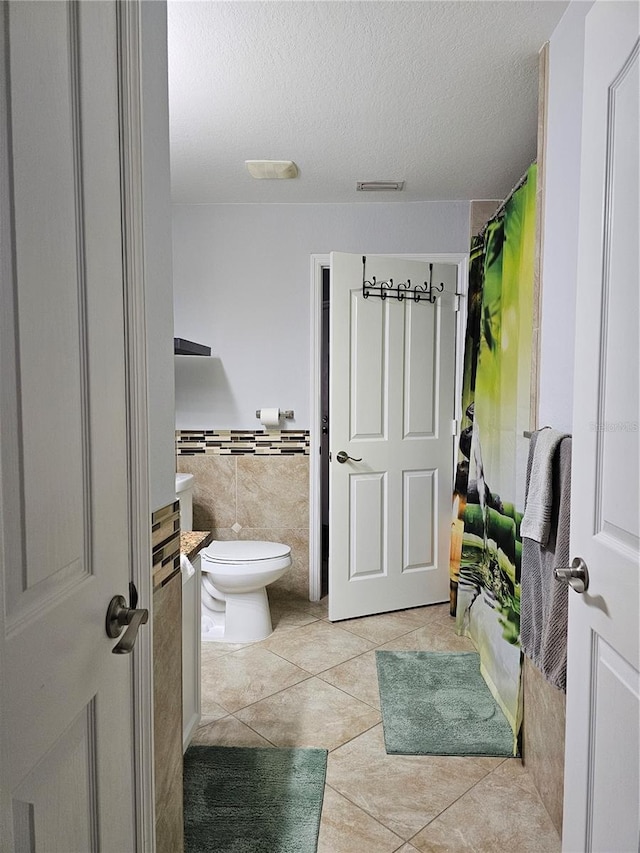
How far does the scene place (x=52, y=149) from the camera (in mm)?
756

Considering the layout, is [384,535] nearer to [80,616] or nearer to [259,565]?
[259,565]

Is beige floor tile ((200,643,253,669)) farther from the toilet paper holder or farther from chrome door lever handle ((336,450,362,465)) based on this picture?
the toilet paper holder

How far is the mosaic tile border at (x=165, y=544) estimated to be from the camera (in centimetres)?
123

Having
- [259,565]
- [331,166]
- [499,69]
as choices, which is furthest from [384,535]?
[499,69]

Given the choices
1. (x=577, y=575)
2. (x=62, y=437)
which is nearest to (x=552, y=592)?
(x=577, y=575)

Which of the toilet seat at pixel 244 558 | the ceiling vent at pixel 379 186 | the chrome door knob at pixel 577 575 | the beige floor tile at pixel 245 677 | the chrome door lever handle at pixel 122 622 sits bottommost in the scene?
the beige floor tile at pixel 245 677

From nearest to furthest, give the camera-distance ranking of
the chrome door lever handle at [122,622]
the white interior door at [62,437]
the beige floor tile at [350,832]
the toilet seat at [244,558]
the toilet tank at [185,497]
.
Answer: the white interior door at [62,437] → the chrome door lever handle at [122,622] → the beige floor tile at [350,832] → the toilet seat at [244,558] → the toilet tank at [185,497]

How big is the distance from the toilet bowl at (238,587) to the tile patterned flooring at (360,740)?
0.31 feet

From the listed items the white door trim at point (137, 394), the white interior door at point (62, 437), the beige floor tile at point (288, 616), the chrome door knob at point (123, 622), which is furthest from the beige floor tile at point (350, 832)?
the beige floor tile at point (288, 616)

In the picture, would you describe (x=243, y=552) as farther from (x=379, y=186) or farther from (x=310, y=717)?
(x=379, y=186)

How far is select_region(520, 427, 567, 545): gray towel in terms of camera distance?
153cm

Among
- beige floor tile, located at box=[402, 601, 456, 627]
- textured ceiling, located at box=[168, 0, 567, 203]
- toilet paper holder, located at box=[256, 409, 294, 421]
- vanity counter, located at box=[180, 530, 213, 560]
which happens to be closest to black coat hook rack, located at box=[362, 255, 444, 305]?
textured ceiling, located at box=[168, 0, 567, 203]

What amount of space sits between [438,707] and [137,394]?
1.92m

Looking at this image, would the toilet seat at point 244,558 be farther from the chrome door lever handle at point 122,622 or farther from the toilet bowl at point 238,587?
the chrome door lever handle at point 122,622
